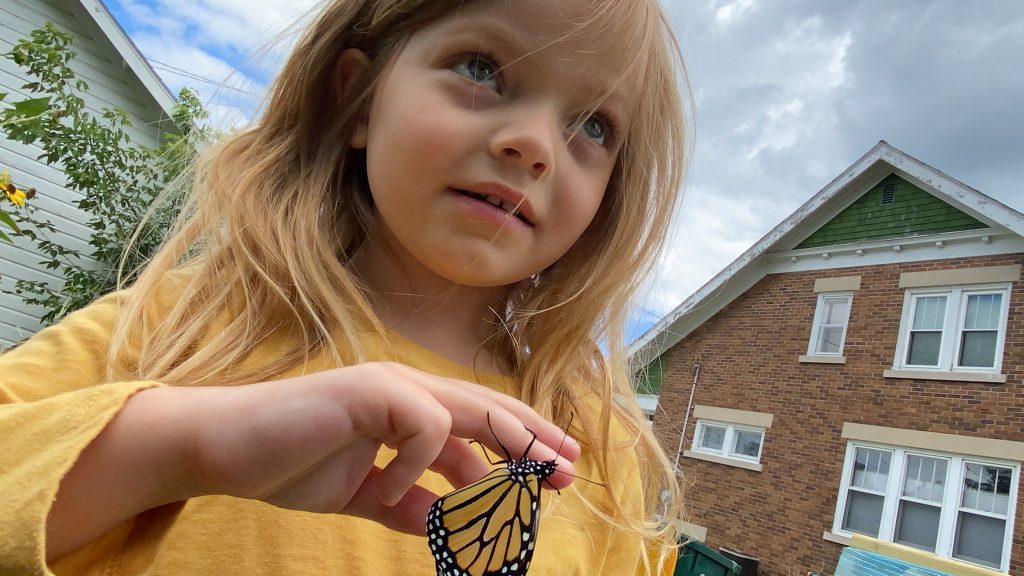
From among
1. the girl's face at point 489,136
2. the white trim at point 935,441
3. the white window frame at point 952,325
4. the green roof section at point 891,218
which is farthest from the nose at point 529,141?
the green roof section at point 891,218

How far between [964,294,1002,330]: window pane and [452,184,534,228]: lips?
11.5 m

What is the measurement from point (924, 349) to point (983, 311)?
3.24ft

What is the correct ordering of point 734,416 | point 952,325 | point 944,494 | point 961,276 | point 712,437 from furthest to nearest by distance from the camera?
point 712,437, point 734,416, point 961,276, point 952,325, point 944,494

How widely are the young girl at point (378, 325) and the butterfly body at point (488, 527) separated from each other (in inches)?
2.5

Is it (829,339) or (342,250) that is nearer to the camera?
(342,250)

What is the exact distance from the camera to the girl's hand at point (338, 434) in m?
0.67

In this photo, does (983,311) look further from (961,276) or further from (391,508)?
(391,508)

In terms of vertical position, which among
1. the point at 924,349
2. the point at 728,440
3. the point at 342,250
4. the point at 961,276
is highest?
the point at 961,276

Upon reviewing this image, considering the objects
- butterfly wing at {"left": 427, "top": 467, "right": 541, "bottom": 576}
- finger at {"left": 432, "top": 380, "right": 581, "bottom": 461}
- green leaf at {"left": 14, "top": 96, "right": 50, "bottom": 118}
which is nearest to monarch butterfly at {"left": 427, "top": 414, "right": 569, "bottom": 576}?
butterfly wing at {"left": 427, "top": 467, "right": 541, "bottom": 576}

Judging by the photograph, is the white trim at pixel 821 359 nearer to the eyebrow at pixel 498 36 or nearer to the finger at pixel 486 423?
the eyebrow at pixel 498 36

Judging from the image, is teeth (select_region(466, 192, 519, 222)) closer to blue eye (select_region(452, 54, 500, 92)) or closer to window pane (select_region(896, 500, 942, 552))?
blue eye (select_region(452, 54, 500, 92))

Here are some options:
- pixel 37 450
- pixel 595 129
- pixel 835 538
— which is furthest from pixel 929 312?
pixel 37 450

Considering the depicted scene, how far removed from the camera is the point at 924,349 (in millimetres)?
10953

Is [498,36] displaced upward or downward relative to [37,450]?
upward
